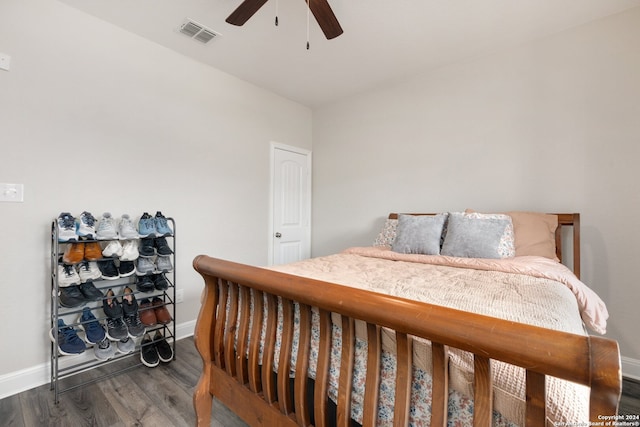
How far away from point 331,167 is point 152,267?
7.40 ft

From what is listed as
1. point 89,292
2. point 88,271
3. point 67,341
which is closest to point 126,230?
point 88,271

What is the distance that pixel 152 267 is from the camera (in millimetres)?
2115

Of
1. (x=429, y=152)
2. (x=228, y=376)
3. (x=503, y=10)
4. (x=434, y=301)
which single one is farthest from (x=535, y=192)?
(x=228, y=376)

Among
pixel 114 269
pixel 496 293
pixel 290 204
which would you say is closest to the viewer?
pixel 496 293

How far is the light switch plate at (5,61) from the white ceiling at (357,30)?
55cm

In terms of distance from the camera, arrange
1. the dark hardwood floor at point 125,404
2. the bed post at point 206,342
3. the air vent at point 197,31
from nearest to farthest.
Answer: the bed post at point 206,342
the dark hardwood floor at point 125,404
the air vent at point 197,31

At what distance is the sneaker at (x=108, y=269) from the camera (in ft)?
6.29

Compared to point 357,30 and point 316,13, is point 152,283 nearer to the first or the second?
point 316,13

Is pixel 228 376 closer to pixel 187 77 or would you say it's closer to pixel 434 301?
pixel 434 301

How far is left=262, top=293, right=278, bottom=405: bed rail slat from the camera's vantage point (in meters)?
1.13

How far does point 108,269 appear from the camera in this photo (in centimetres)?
194

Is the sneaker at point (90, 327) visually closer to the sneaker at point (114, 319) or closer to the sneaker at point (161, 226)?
the sneaker at point (114, 319)

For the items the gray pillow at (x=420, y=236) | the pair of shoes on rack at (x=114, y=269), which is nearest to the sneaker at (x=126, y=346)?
the pair of shoes on rack at (x=114, y=269)

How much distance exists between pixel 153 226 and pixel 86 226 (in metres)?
0.39
